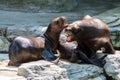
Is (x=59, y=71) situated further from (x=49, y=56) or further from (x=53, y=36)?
(x=53, y=36)

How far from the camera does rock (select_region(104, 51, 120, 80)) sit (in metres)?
7.20

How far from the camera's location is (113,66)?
728 cm

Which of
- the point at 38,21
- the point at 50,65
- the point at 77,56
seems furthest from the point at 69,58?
the point at 38,21

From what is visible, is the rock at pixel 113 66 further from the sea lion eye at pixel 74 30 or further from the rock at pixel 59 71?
the sea lion eye at pixel 74 30

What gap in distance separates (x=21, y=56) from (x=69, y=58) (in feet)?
2.67

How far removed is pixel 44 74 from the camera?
683 centimetres

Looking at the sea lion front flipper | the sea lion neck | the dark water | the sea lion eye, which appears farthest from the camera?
the dark water

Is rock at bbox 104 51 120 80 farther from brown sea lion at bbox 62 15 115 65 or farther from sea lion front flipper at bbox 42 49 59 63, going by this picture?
sea lion front flipper at bbox 42 49 59 63

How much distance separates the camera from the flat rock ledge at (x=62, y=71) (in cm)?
680

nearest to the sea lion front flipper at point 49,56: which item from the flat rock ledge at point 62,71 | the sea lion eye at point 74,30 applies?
the flat rock ledge at point 62,71

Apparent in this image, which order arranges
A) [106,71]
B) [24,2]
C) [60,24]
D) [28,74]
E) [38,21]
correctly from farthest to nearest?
1. [24,2]
2. [38,21]
3. [60,24]
4. [106,71]
5. [28,74]

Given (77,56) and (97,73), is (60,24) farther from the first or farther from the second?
(97,73)

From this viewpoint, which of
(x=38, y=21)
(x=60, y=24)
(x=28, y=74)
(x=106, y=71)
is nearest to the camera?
(x=28, y=74)

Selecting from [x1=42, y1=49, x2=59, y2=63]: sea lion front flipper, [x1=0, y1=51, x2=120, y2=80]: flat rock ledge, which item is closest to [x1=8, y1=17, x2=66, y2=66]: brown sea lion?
[x1=42, y1=49, x2=59, y2=63]: sea lion front flipper
